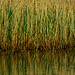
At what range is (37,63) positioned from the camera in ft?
20.1

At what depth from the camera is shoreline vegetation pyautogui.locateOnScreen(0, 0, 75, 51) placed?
712 centimetres

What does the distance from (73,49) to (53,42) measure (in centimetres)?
58

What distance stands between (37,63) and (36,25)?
1.49 metres

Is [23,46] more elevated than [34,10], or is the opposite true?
[34,10]

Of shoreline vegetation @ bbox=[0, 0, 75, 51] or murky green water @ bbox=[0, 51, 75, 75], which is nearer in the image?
murky green water @ bbox=[0, 51, 75, 75]

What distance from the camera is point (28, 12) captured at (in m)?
7.42

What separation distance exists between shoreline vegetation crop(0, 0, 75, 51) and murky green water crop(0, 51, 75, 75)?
0.28 meters

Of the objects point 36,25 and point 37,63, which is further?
point 36,25

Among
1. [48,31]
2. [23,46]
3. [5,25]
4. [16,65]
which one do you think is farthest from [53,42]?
[16,65]

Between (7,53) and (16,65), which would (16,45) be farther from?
(16,65)

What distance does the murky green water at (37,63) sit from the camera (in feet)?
17.8

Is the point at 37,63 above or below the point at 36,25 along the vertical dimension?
below

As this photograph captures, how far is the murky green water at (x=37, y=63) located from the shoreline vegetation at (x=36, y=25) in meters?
0.28

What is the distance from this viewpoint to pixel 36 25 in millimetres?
7371
